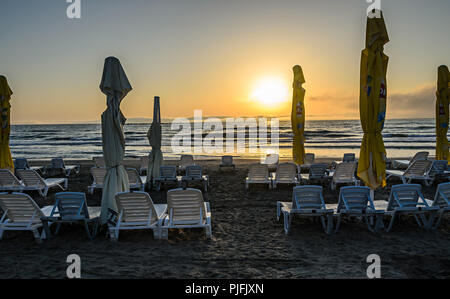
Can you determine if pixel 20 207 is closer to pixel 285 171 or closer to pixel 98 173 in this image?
pixel 98 173

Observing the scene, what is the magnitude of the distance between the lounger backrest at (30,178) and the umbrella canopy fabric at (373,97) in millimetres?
8672

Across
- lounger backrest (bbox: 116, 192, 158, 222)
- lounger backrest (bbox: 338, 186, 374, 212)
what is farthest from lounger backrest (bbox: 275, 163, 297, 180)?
lounger backrest (bbox: 116, 192, 158, 222)

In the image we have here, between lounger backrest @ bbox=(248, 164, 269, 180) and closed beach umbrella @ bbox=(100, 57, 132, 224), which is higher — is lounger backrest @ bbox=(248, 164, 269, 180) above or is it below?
below

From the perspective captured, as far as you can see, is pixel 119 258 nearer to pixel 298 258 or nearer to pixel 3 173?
pixel 298 258

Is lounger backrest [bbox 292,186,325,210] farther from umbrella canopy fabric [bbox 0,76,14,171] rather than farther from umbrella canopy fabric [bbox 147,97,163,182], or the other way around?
umbrella canopy fabric [bbox 0,76,14,171]

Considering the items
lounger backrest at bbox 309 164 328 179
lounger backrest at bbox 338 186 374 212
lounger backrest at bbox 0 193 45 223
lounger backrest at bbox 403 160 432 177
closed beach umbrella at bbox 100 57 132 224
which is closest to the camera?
lounger backrest at bbox 0 193 45 223

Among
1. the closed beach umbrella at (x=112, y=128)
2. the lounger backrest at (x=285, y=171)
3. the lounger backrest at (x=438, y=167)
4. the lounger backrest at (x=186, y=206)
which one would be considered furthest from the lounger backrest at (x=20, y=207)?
the lounger backrest at (x=438, y=167)

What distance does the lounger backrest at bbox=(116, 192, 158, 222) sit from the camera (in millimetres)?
5152

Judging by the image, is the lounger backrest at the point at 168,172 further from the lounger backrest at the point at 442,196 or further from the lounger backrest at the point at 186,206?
the lounger backrest at the point at 442,196

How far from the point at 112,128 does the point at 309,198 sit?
379 centimetres

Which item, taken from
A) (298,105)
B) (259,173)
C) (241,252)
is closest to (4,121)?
(259,173)

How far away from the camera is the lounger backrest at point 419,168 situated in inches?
378

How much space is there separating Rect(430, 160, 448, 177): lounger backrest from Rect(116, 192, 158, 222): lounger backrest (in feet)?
29.5
